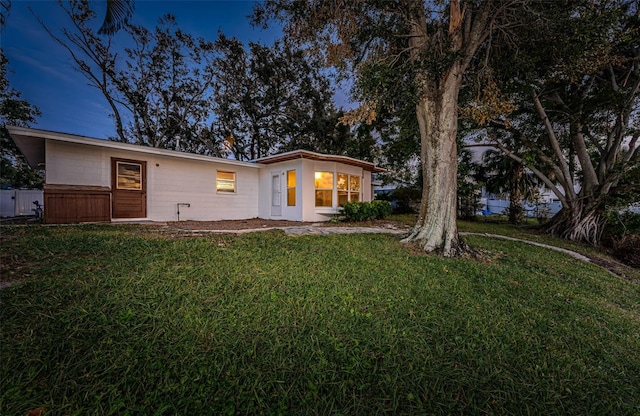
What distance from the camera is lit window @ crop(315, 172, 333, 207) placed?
10.4 meters

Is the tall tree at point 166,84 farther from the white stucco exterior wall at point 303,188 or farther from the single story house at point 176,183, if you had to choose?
the white stucco exterior wall at point 303,188

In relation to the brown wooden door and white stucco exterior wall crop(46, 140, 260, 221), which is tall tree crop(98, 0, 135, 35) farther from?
the brown wooden door

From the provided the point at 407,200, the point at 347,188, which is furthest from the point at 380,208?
the point at 407,200

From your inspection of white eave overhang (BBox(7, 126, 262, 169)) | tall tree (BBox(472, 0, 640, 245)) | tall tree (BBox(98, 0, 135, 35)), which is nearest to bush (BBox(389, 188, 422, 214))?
tall tree (BBox(472, 0, 640, 245))

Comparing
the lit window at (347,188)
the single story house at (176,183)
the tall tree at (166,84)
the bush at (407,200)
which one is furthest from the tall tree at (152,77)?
the bush at (407,200)

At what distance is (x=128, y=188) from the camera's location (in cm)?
809

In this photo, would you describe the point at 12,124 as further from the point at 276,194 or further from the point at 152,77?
the point at 276,194

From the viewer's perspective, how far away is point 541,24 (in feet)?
17.2

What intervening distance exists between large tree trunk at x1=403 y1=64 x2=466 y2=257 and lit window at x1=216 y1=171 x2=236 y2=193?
8.08m

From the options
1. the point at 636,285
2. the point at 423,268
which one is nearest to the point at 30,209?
the point at 423,268

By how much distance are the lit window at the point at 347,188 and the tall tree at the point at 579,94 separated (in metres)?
5.83

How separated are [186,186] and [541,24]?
11.2 m

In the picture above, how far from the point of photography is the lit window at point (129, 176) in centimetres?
795

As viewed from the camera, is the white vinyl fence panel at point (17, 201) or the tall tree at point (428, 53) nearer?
the tall tree at point (428, 53)
